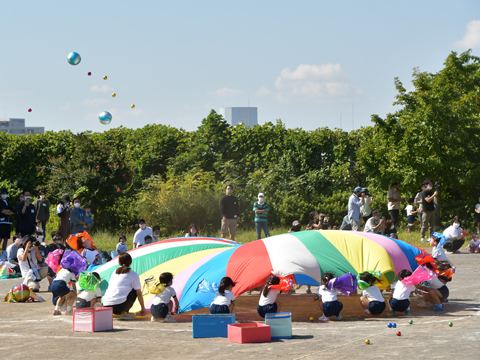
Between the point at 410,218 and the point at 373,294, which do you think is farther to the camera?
the point at 410,218

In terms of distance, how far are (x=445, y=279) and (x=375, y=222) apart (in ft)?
20.7

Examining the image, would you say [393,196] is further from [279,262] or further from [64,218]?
[279,262]

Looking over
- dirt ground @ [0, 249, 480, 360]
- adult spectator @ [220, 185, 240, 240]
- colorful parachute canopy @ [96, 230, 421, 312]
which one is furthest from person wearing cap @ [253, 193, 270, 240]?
dirt ground @ [0, 249, 480, 360]

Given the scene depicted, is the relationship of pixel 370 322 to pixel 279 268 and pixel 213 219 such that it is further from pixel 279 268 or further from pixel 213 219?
pixel 213 219

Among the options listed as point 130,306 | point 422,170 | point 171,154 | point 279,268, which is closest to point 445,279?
point 279,268

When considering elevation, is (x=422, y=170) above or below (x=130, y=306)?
above

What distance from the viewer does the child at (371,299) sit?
8359 mm

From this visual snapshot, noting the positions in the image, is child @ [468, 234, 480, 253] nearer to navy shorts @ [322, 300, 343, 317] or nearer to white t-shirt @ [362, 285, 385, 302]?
white t-shirt @ [362, 285, 385, 302]

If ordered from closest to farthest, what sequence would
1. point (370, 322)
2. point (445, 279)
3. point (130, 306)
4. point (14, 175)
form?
point (370, 322) < point (130, 306) < point (445, 279) < point (14, 175)

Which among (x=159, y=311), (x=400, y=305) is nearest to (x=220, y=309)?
(x=159, y=311)

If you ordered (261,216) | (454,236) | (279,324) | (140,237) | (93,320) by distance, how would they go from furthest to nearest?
(261,216)
(454,236)
(140,237)
(93,320)
(279,324)

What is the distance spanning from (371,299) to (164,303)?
2792mm

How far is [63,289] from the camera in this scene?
900 centimetres

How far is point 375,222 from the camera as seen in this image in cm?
1552
